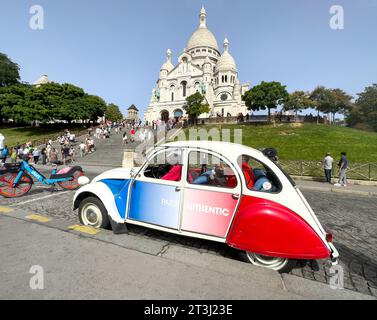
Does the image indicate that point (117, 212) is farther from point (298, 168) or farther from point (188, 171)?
point (298, 168)

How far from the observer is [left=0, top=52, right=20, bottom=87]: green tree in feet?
181

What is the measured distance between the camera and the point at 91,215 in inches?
163

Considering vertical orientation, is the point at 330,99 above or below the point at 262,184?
above

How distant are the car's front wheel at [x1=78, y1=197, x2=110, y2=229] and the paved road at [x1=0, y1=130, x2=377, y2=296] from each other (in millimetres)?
423

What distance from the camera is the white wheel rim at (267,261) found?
2895mm

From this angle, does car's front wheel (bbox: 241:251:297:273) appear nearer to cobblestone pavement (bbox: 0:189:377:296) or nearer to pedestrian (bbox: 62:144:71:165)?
cobblestone pavement (bbox: 0:189:377:296)

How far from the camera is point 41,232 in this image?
3.72 m

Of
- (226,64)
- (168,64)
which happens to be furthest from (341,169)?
(168,64)

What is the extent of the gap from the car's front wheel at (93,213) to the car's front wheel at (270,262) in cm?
267

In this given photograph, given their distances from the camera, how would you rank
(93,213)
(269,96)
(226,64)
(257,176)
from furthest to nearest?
(226,64) < (269,96) < (93,213) < (257,176)

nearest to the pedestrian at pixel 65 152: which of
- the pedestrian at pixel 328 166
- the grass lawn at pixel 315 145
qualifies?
the grass lawn at pixel 315 145

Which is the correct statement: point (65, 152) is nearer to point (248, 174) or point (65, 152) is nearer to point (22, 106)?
point (248, 174)

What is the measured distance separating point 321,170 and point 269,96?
3357cm
